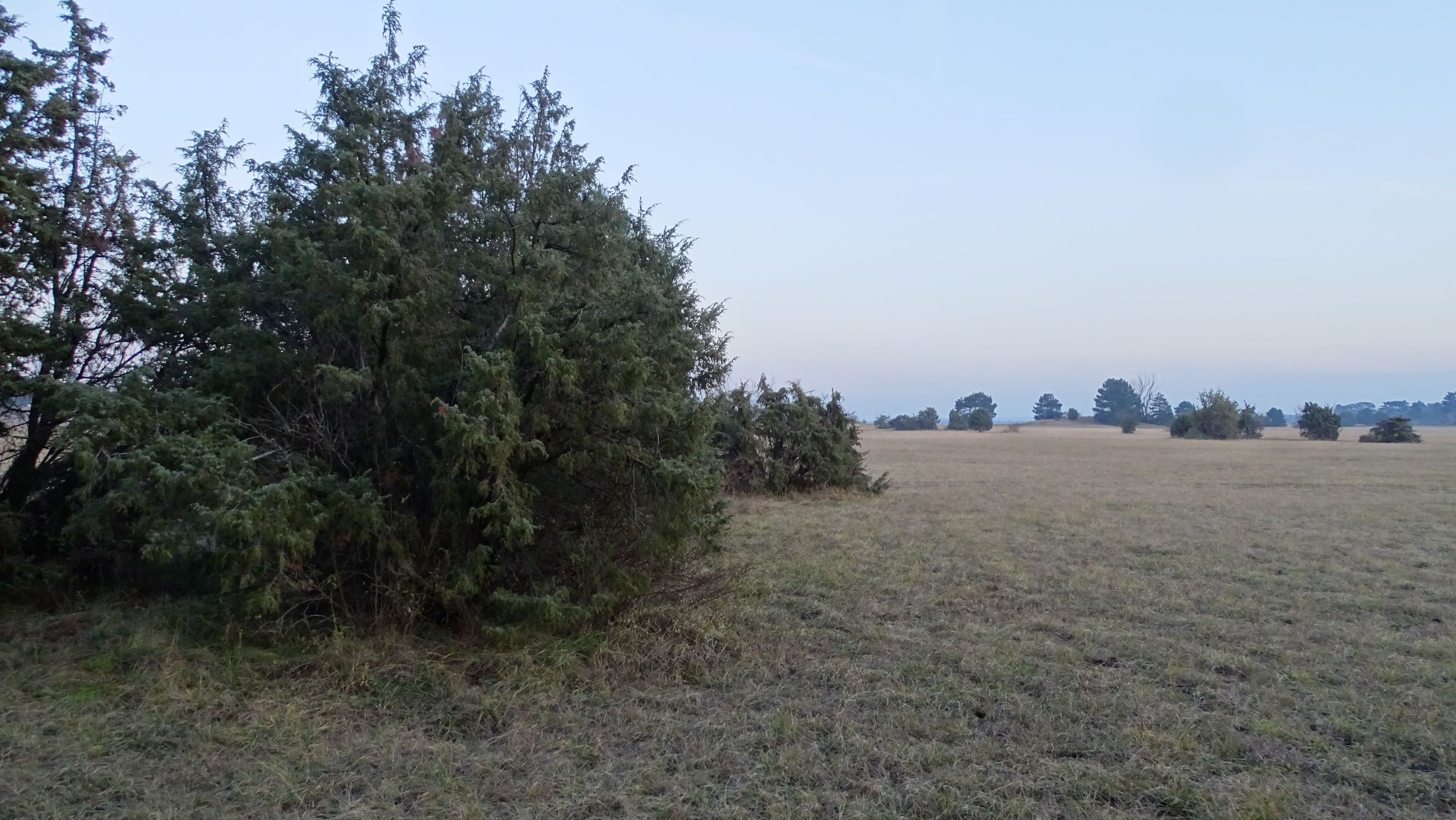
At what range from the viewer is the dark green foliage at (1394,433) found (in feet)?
141

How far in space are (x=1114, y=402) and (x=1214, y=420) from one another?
189 feet

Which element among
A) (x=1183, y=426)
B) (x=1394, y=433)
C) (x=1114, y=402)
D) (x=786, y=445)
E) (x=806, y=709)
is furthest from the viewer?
(x=1114, y=402)

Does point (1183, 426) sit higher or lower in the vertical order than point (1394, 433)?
higher

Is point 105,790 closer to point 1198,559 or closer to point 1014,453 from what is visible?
point 1198,559

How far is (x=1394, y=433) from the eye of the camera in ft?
142

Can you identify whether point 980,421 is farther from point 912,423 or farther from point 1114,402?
point 1114,402

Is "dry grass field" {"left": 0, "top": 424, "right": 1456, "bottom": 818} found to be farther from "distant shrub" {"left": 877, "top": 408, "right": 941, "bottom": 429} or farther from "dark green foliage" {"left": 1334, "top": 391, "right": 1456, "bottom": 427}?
"dark green foliage" {"left": 1334, "top": 391, "right": 1456, "bottom": 427}

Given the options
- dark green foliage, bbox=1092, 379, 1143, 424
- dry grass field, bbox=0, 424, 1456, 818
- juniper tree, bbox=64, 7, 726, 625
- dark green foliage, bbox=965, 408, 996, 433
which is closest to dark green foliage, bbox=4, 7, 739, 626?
juniper tree, bbox=64, 7, 726, 625

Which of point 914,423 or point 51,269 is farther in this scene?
point 914,423

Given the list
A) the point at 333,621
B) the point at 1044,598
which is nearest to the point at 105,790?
the point at 333,621

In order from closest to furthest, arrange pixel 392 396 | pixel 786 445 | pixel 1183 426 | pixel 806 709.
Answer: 1. pixel 806 709
2. pixel 392 396
3. pixel 786 445
4. pixel 1183 426

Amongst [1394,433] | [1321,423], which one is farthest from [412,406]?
[1321,423]

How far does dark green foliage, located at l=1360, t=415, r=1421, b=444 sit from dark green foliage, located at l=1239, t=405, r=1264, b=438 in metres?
8.32

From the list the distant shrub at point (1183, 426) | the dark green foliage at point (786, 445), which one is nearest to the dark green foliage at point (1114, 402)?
the distant shrub at point (1183, 426)
